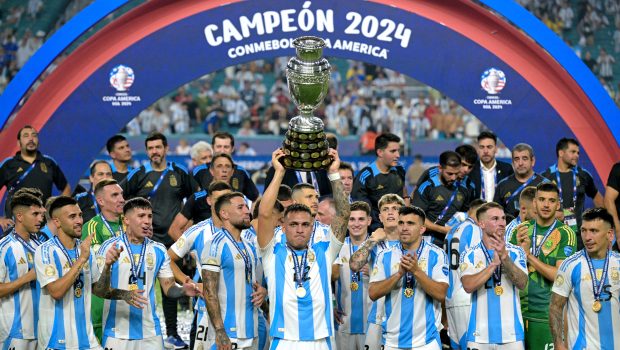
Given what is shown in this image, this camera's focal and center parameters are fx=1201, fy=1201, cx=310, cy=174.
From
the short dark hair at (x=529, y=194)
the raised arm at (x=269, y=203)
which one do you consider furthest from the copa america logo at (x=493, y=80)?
the raised arm at (x=269, y=203)

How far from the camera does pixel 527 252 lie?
10.3 meters

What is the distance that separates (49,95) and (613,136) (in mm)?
6178

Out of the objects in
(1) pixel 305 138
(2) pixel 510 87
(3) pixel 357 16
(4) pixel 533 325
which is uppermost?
(3) pixel 357 16

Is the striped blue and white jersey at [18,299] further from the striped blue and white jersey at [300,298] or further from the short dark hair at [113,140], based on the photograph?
the short dark hair at [113,140]

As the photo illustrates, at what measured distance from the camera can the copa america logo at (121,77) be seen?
13133mm

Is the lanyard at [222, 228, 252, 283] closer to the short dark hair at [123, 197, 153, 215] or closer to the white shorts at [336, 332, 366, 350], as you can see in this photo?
the short dark hair at [123, 197, 153, 215]

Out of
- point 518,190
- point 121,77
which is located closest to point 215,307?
point 518,190

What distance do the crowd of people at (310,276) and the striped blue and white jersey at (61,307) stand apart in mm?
11

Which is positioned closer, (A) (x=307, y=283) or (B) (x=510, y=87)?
(A) (x=307, y=283)

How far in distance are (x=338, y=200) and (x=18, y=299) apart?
3001 mm

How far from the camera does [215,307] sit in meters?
9.44

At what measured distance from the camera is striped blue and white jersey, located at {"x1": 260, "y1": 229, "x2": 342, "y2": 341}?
29.3 ft

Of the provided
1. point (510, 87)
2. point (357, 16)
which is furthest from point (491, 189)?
point (357, 16)

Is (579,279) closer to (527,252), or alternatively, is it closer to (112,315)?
(527,252)
